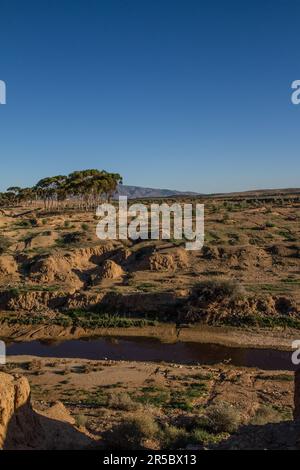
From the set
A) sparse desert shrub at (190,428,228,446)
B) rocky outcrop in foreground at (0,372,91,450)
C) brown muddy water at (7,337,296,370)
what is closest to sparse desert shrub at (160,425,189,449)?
sparse desert shrub at (190,428,228,446)

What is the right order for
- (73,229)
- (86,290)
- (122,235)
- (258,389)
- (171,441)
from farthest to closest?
1. (73,229)
2. (122,235)
3. (86,290)
4. (258,389)
5. (171,441)

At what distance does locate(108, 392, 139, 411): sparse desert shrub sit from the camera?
14039mm

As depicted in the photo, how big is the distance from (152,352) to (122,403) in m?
9.02

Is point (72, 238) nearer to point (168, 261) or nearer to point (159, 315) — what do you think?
point (168, 261)

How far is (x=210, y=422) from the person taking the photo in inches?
468

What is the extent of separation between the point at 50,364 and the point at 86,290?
1062cm

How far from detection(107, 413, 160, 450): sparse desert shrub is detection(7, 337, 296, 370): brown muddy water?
33.4 ft

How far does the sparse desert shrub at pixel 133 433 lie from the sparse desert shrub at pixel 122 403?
2.43m

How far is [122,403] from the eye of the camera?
46.7 feet

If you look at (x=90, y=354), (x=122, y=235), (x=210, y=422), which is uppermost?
(x=122, y=235)

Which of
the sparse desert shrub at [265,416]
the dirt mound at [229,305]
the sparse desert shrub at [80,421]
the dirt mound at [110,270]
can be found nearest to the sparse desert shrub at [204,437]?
the sparse desert shrub at [265,416]

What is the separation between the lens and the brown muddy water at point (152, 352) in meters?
21.5
